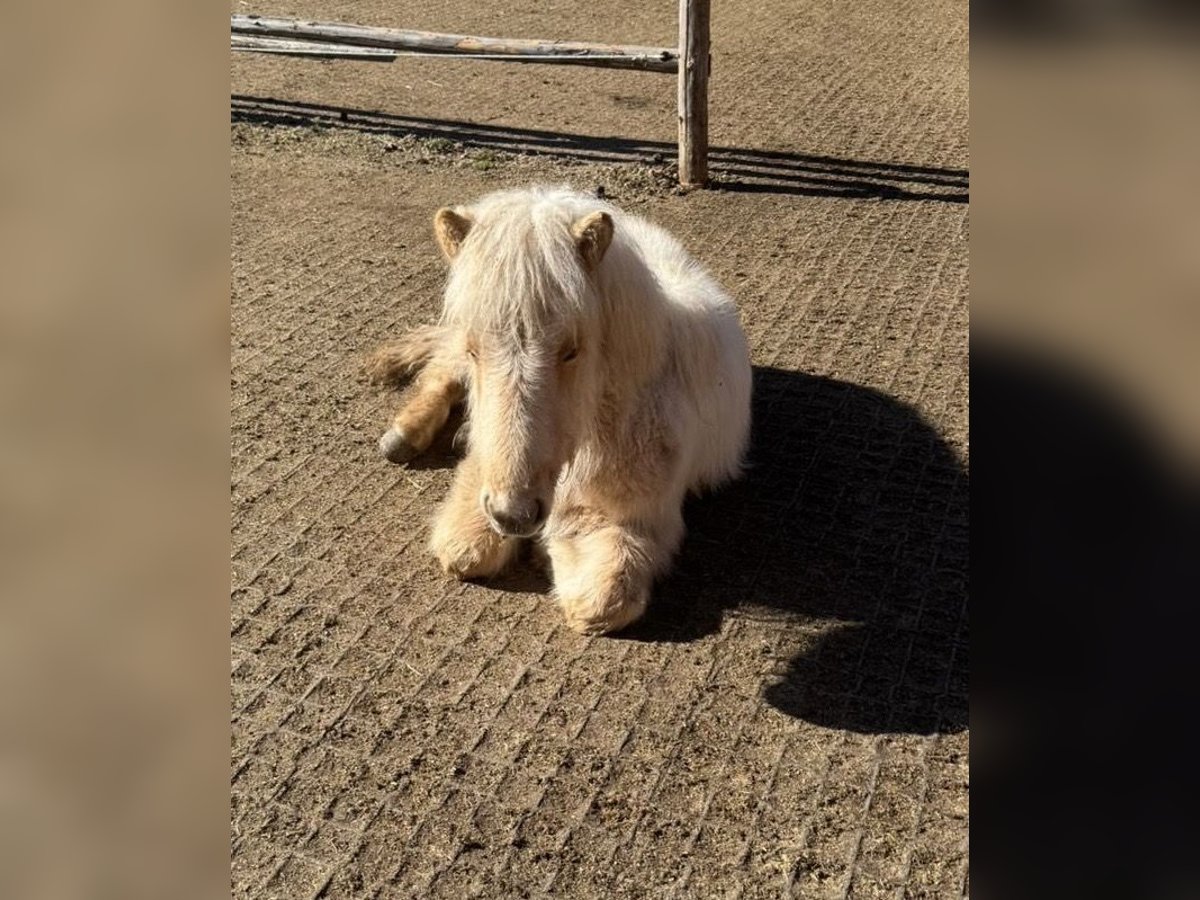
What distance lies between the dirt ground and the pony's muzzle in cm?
63

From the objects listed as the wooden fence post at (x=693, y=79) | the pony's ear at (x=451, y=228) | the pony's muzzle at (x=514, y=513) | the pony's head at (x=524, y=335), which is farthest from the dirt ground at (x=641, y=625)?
the pony's ear at (x=451, y=228)

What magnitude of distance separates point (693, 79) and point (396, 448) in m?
4.61

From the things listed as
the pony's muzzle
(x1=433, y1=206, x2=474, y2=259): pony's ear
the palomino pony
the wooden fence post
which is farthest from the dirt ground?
(x1=433, y1=206, x2=474, y2=259): pony's ear

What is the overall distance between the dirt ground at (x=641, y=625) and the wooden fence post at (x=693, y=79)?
372 millimetres

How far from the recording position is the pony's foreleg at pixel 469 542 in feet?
13.9

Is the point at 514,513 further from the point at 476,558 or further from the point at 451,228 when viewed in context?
the point at 451,228

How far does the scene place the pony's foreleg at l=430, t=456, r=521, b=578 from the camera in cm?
424

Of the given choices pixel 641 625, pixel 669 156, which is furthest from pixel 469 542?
pixel 669 156

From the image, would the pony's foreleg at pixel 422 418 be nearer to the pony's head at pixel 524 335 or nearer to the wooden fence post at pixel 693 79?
the pony's head at pixel 524 335

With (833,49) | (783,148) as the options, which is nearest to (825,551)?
(783,148)

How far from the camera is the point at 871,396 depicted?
18.7ft

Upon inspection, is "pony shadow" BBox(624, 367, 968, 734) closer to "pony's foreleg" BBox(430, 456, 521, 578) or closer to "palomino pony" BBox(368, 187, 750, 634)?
"palomino pony" BBox(368, 187, 750, 634)
